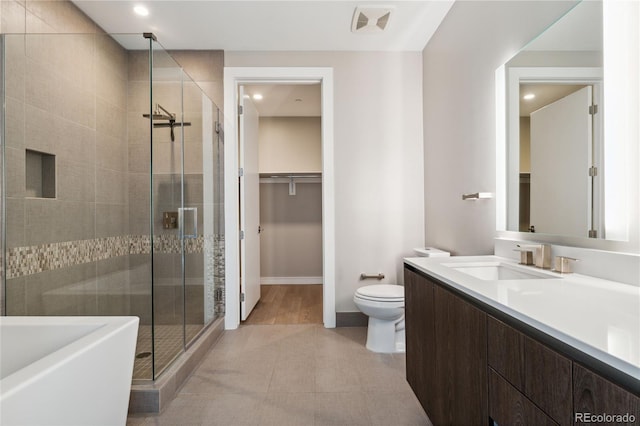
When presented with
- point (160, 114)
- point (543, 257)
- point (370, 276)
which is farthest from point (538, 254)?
point (160, 114)

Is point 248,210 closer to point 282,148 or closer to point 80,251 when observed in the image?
point 80,251

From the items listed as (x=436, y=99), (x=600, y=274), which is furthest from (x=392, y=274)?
(x=600, y=274)

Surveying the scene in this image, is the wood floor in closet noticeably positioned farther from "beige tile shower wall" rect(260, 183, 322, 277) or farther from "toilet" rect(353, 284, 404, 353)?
"toilet" rect(353, 284, 404, 353)

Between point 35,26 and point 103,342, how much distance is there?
2.14m

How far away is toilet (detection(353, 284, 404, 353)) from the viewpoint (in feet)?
7.47

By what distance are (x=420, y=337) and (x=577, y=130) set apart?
3.55 feet

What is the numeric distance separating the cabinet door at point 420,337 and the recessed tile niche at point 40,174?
7.16ft

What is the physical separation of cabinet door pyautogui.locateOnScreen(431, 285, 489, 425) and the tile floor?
0.46 m

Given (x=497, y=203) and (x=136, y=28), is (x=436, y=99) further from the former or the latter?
(x=136, y=28)

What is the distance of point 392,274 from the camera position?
2932mm

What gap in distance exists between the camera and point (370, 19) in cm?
241

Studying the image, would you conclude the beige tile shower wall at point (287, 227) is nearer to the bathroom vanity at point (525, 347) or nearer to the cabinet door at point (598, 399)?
the bathroom vanity at point (525, 347)

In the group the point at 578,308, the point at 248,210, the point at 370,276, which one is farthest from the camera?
the point at 248,210

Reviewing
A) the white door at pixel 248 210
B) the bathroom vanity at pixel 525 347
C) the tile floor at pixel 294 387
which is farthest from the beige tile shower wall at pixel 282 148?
the bathroom vanity at pixel 525 347
